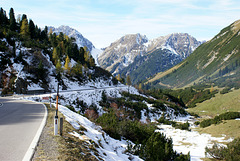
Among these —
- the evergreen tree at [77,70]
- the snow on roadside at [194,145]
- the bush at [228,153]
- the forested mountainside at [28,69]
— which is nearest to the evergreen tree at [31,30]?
the forested mountainside at [28,69]

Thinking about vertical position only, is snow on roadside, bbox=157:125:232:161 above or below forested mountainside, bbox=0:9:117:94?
below

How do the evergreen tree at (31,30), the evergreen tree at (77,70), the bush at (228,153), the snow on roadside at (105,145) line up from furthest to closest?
the evergreen tree at (31,30)
the evergreen tree at (77,70)
the bush at (228,153)
the snow on roadside at (105,145)

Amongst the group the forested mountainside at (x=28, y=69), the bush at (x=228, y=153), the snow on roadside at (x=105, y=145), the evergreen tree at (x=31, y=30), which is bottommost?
the bush at (x=228, y=153)

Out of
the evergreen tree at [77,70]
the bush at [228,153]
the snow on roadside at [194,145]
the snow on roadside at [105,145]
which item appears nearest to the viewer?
the snow on roadside at [105,145]

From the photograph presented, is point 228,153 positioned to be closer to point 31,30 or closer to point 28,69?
point 28,69

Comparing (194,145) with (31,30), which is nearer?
(194,145)

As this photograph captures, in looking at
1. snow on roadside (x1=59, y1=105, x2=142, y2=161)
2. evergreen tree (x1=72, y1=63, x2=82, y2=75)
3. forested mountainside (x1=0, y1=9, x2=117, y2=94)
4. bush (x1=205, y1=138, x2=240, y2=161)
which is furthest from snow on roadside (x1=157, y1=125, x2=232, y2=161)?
evergreen tree (x1=72, y1=63, x2=82, y2=75)

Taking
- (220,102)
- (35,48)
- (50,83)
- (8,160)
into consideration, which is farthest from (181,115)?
(8,160)

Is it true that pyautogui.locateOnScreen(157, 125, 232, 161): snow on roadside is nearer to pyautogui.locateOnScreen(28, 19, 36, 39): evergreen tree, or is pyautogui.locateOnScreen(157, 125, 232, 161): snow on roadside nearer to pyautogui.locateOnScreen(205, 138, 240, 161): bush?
pyautogui.locateOnScreen(205, 138, 240, 161): bush

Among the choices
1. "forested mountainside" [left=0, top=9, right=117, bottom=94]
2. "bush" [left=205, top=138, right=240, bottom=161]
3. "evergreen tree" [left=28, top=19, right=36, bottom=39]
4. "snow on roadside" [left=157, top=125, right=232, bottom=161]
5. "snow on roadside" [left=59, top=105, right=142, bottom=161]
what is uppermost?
"evergreen tree" [left=28, top=19, right=36, bottom=39]

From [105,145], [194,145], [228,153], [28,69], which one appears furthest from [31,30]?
[228,153]

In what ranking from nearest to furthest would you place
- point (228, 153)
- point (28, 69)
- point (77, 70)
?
point (228, 153) < point (28, 69) < point (77, 70)

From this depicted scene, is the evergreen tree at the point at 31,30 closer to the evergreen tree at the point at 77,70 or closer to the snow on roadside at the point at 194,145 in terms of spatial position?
the evergreen tree at the point at 77,70

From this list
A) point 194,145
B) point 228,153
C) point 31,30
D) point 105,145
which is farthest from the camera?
point 31,30
